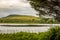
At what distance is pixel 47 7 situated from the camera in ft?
32.1

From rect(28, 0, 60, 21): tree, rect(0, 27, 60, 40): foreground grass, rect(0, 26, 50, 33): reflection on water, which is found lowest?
rect(0, 26, 50, 33): reflection on water

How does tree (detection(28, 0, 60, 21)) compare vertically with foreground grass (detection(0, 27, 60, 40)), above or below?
above

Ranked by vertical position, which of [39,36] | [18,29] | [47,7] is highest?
[47,7]

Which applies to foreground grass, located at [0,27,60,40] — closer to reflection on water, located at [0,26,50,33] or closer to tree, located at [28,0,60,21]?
tree, located at [28,0,60,21]

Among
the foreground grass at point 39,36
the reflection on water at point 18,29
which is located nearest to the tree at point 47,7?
the foreground grass at point 39,36

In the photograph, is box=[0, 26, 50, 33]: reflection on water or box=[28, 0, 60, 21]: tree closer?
box=[28, 0, 60, 21]: tree

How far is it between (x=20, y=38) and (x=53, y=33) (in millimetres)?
1972

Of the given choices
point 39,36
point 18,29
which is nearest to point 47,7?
point 39,36

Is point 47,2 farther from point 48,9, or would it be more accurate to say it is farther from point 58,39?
point 58,39

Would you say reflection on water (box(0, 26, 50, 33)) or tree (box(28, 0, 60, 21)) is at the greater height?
tree (box(28, 0, 60, 21))

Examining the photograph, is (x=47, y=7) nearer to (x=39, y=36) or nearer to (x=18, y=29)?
(x=39, y=36)

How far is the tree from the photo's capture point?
9555 millimetres

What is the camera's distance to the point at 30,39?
36.3 ft

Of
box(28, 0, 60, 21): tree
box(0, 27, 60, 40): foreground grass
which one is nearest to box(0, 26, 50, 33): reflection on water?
box(0, 27, 60, 40): foreground grass
